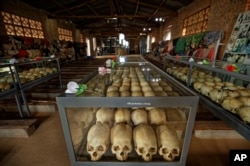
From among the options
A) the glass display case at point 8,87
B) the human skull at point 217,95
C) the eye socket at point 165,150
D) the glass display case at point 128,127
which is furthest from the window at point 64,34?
the eye socket at point 165,150

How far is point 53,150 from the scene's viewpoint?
173cm

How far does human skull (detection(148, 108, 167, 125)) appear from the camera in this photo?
3.21 feet

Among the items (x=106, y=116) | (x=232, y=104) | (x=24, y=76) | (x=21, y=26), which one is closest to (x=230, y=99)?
(x=232, y=104)

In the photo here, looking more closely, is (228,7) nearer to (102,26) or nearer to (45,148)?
(45,148)

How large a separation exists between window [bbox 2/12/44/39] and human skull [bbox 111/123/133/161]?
660 centimetres

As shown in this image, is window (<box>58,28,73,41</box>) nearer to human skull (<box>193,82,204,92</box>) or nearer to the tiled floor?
the tiled floor

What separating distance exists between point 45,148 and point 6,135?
0.74 m

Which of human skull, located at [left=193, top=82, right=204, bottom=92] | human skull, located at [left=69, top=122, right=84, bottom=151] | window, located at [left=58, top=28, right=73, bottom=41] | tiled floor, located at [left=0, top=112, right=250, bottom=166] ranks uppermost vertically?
window, located at [left=58, top=28, right=73, bottom=41]

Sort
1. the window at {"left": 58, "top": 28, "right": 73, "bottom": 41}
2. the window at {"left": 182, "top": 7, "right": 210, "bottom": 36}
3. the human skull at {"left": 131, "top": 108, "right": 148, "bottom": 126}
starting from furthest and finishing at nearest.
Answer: the window at {"left": 58, "top": 28, "right": 73, "bottom": 41}, the window at {"left": 182, "top": 7, "right": 210, "bottom": 36}, the human skull at {"left": 131, "top": 108, "right": 148, "bottom": 126}

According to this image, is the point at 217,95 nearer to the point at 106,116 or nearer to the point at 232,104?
the point at 232,104

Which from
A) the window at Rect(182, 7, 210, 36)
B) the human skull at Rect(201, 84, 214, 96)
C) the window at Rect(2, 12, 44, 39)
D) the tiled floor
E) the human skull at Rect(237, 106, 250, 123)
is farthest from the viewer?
the window at Rect(2, 12, 44, 39)

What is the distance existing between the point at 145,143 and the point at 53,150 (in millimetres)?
1414

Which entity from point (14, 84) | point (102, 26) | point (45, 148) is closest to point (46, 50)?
point (14, 84)

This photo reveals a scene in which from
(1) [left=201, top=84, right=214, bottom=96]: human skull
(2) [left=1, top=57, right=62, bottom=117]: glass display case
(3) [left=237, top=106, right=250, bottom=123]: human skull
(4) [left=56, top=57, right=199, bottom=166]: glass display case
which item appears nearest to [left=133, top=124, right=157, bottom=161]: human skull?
(4) [left=56, top=57, right=199, bottom=166]: glass display case
